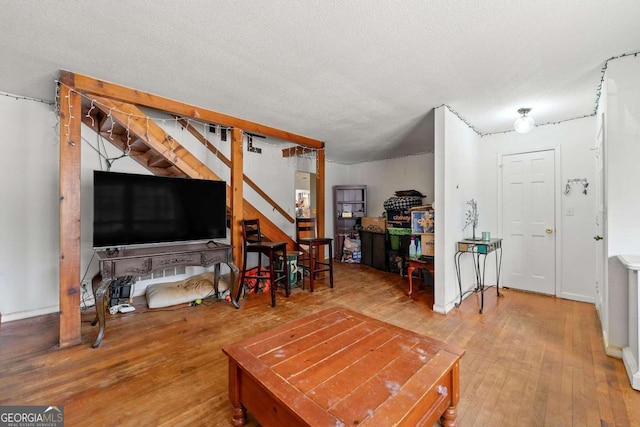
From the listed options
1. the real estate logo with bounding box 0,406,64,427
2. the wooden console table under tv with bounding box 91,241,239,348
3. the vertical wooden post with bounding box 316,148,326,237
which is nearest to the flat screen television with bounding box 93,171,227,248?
the wooden console table under tv with bounding box 91,241,239,348

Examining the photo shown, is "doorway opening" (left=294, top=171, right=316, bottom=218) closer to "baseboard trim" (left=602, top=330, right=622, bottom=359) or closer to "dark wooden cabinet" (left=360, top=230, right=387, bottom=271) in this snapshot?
"dark wooden cabinet" (left=360, top=230, right=387, bottom=271)

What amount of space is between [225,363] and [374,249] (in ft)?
12.9

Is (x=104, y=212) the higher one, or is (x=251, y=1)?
(x=251, y=1)

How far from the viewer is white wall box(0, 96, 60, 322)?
115 inches

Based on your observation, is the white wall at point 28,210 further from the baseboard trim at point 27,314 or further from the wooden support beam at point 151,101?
the wooden support beam at point 151,101

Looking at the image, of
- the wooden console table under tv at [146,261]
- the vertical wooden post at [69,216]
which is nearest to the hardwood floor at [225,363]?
the vertical wooden post at [69,216]

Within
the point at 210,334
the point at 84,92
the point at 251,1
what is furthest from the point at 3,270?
the point at 251,1

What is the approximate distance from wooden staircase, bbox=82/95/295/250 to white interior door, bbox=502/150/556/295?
3911 mm

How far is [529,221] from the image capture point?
3920mm

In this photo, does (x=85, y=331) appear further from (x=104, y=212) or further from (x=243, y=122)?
(x=243, y=122)

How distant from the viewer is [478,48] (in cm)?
204

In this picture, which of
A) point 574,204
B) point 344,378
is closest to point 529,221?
point 574,204

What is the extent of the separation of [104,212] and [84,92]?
1.14 meters

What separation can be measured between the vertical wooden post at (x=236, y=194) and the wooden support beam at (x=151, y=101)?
0.19m
